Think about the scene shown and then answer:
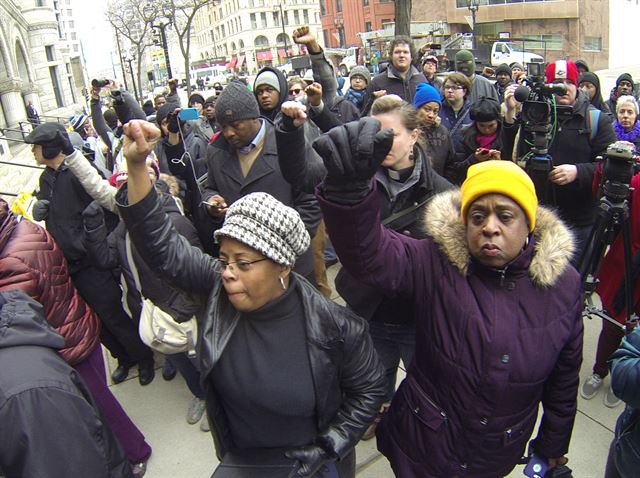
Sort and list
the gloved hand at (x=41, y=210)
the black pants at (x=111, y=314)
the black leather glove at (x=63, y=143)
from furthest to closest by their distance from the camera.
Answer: the black pants at (x=111, y=314) < the gloved hand at (x=41, y=210) < the black leather glove at (x=63, y=143)

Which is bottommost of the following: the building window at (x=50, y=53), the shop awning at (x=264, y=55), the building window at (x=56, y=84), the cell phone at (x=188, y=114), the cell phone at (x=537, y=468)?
the cell phone at (x=537, y=468)

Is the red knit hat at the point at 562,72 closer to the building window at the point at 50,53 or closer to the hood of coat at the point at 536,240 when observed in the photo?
the hood of coat at the point at 536,240

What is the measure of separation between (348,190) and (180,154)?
3.16m

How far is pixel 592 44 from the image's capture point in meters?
33.1

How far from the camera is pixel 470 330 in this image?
1.78 meters

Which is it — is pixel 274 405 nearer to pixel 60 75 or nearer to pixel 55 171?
pixel 55 171

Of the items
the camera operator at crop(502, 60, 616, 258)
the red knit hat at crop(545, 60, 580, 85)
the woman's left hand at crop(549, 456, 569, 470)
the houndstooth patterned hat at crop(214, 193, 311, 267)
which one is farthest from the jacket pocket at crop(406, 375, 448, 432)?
the red knit hat at crop(545, 60, 580, 85)

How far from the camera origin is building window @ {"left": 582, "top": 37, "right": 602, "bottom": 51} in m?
32.4

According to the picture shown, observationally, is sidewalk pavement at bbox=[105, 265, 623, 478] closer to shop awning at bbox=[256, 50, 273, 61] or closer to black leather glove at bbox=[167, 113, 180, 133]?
black leather glove at bbox=[167, 113, 180, 133]

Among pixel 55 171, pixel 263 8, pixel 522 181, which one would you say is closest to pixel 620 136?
pixel 522 181

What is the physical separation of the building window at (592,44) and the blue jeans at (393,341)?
36.8m

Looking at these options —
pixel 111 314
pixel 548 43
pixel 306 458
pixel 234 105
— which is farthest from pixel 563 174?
pixel 548 43

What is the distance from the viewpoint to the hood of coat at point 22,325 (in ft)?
5.07

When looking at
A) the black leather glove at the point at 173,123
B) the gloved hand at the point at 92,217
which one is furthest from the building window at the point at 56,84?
the gloved hand at the point at 92,217
